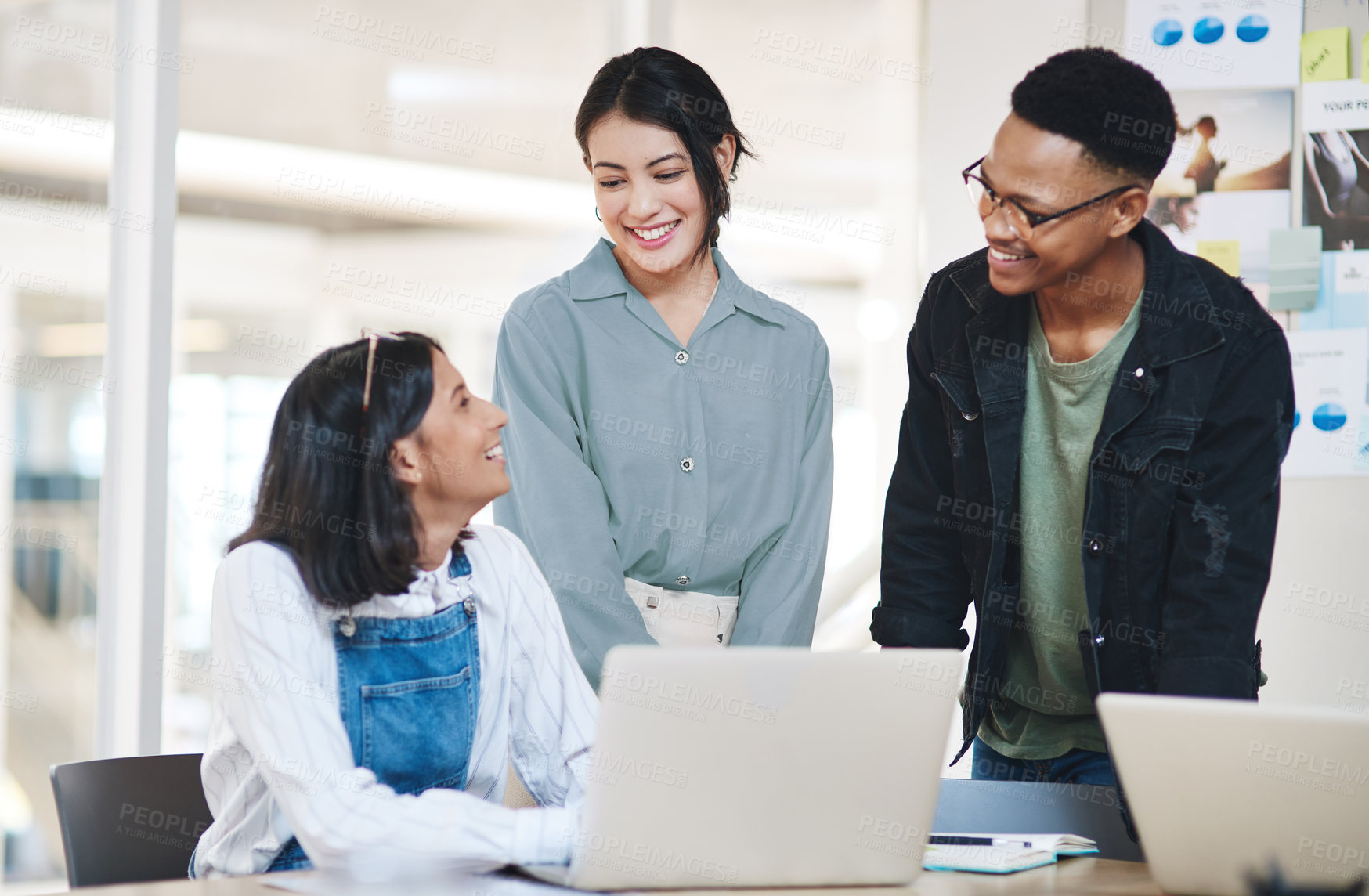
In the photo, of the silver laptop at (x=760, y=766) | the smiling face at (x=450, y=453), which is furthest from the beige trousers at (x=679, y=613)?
the silver laptop at (x=760, y=766)

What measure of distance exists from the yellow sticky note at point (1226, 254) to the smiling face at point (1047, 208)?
1.18m

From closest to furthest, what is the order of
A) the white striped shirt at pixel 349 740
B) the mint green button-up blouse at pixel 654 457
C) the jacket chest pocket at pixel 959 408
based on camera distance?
the white striped shirt at pixel 349 740 < the jacket chest pocket at pixel 959 408 < the mint green button-up blouse at pixel 654 457

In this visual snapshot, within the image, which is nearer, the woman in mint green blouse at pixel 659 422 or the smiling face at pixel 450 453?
the smiling face at pixel 450 453

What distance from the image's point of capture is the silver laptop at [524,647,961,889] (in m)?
1.14

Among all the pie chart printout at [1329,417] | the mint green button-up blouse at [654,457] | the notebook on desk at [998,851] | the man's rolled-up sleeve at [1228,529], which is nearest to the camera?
the notebook on desk at [998,851]

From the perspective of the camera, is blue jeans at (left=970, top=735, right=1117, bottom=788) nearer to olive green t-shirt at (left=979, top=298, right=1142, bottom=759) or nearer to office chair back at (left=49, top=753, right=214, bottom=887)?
olive green t-shirt at (left=979, top=298, right=1142, bottom=759)

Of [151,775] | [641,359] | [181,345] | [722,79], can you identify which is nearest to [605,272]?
[641,359]

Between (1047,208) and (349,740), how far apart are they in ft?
3.49

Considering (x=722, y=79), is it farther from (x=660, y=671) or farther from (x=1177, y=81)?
(x=660, y=671)

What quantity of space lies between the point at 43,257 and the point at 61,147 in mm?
239

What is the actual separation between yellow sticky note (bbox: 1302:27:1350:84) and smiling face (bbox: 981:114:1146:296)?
130 cm

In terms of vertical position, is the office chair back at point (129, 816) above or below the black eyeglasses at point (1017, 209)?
below

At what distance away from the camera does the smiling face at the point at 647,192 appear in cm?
201

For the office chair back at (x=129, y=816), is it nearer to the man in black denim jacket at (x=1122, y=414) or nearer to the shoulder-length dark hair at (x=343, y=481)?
the shoulder-length dark hair at (x=343, y=481)
